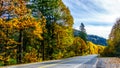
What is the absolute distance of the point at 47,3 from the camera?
5959 centimetres

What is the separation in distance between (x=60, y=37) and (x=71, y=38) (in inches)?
136

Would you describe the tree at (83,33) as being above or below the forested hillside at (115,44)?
above

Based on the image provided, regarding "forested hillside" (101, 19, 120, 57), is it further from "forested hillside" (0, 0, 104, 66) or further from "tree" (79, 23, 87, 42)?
"tree" (79, 23, 87, 42)

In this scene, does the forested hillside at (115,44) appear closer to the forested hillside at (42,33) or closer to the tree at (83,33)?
the forested hillside at (42,33)

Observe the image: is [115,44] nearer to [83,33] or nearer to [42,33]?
[42,33]

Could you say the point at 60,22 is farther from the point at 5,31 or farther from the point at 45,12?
the point at 5,31

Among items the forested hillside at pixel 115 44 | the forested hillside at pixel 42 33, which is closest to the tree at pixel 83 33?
the forested hillside at pixel 115 44

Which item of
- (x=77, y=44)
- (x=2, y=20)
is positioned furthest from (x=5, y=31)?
(x=77, y=44)

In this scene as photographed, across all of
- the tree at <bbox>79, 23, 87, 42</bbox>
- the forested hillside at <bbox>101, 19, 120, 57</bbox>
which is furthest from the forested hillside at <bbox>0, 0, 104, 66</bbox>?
the tree at <bbox>79, 23, 87, 42</bbox>

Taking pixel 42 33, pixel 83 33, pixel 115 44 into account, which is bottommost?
pixel 115 44

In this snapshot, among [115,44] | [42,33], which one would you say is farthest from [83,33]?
[42,33]

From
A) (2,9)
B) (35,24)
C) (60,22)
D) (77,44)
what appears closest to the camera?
(2,9)

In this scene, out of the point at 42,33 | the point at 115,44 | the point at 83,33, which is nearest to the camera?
the point at 42,33

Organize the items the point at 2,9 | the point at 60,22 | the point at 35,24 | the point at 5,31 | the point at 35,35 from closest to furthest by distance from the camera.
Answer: the point at 2,9 < the point at 5,31 < the point at 35,24 < the point at 35,35 < the point at 60,22
